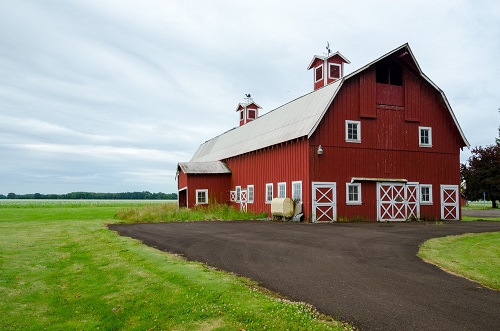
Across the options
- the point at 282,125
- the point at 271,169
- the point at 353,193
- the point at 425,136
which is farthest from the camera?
the point at 282,125

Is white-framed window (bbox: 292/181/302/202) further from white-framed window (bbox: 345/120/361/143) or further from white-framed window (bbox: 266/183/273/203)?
white-framed window (bbox: 345/120/361/143)

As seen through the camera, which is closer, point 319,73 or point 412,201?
point 412,201

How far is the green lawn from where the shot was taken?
31.6 feet

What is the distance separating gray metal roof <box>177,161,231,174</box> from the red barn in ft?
23.7

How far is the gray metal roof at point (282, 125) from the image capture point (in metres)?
25.1

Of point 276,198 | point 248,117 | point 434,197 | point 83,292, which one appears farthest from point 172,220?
point 248,117

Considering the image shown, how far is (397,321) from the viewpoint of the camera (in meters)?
6.38

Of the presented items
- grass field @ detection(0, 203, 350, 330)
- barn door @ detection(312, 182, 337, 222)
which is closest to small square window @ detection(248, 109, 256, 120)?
barn door @ detection(312, 182, 337, 222)

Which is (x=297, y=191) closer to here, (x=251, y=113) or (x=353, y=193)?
(x=353, y=193)

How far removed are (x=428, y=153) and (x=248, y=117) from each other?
2166cm

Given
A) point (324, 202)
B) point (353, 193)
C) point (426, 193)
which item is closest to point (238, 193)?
point (324, 202)

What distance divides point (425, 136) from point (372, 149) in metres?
3.97

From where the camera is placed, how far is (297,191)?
25.7 metres

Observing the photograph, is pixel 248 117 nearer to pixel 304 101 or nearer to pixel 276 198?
pixel 304 101
